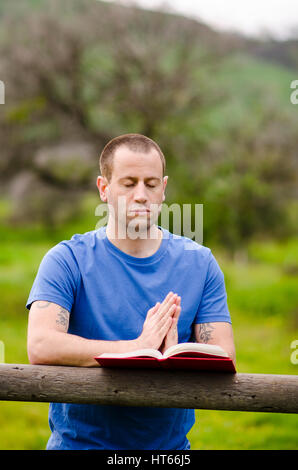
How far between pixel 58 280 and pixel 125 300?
1.14 ft

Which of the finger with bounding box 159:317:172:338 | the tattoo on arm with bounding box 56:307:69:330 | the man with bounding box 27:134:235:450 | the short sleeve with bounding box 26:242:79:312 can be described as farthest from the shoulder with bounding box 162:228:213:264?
the tattoo on arm with bounding box 56:307:69:330

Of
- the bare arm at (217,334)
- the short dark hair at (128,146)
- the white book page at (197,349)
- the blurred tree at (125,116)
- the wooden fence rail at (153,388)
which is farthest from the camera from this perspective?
the blurred tree at (125,116)

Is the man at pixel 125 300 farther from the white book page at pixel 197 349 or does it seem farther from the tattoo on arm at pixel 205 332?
the white book page at pixel 197 349

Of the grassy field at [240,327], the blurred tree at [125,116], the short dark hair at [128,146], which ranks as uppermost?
the blurred tree at [125,116]

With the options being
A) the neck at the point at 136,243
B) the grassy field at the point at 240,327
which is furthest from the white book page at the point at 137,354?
the grassy field at the point at 240,327

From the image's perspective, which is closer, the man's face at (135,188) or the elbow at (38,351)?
the elbow at (38,351)

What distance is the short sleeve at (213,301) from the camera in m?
3.01

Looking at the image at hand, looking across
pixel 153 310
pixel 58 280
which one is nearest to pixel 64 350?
pixel 58 280

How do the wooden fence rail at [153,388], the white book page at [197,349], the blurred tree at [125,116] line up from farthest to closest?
the blurred tree at [125,116]
the wooden fence rail at [153,388]
the white book page at [197,349]

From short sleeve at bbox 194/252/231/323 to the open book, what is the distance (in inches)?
17.7

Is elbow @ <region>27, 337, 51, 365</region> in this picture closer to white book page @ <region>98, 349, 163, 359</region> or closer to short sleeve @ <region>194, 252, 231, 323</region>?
white book page @ <region>98, 349, 163, 359</region>

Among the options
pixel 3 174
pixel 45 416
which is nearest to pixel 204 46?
pixel 3 174

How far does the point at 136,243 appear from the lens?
3068mm

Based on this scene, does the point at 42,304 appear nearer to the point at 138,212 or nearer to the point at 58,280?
the point at 58,280
